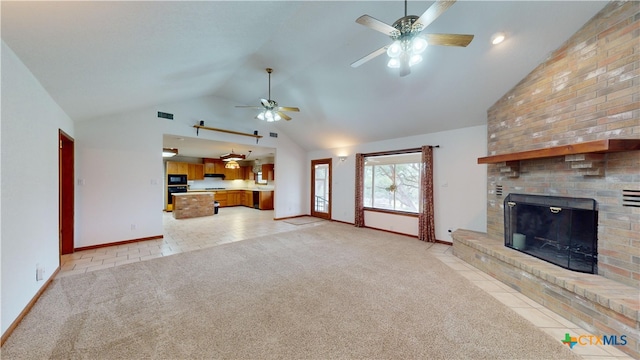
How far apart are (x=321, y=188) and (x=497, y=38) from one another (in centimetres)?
601

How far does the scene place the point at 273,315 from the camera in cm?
228

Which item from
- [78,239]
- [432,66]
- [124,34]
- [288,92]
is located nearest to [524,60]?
[432,66]

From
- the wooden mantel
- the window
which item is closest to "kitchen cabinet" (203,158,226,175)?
the window

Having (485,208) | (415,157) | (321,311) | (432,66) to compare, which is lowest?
(321,311)

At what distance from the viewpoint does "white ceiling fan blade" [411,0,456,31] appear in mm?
1667

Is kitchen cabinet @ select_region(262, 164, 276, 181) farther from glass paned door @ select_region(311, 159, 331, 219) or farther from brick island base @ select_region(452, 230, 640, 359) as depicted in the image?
brick island base @ select_region(452, 230, 640, 359)

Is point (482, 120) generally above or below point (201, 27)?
below

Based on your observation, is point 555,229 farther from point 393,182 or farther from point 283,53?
point 283,53

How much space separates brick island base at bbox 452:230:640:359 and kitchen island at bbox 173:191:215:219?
8.24 metres

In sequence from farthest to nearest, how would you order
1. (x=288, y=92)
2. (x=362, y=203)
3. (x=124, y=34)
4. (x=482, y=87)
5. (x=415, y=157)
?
(x=362, y=203)
(x=415, y=157)
(x=288, y=92)
(x=482, y=87)
(x=124, y=34)

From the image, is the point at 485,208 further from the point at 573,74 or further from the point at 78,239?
the point at 78,239

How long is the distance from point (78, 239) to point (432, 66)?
7085mm

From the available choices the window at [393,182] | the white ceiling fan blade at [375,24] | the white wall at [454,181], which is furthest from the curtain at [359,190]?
the white ceiling fan blade at [375,24]

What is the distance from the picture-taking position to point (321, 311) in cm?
235
